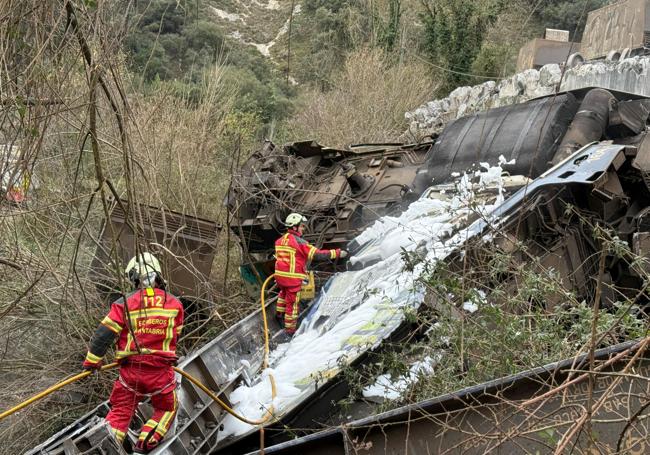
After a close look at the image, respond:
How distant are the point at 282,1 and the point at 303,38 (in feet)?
26.3

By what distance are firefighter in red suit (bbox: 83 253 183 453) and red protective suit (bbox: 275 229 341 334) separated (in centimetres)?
207

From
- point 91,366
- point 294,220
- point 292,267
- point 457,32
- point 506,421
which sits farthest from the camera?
point 457,32

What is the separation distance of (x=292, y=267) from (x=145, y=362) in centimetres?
236

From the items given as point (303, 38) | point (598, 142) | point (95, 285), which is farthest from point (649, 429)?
point (303, 38)

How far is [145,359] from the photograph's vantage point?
15.8 feet

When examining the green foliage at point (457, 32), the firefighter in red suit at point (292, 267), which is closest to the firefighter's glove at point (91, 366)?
the firefighter in red suit at point (292, 267)

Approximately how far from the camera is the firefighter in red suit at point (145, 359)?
4711mm

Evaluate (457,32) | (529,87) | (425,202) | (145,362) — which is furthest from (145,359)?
(457,32)

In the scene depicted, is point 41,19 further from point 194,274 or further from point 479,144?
point 479,144

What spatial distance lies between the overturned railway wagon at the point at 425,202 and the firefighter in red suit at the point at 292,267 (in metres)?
0.25

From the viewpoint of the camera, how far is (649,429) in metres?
2.69

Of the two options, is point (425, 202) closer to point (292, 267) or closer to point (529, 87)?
point (292, 267)

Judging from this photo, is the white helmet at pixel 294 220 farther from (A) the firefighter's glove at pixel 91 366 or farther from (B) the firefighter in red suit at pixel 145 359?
(A) the firefighter's glove at pixel 91 366

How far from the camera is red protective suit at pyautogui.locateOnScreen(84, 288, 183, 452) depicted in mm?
4723
